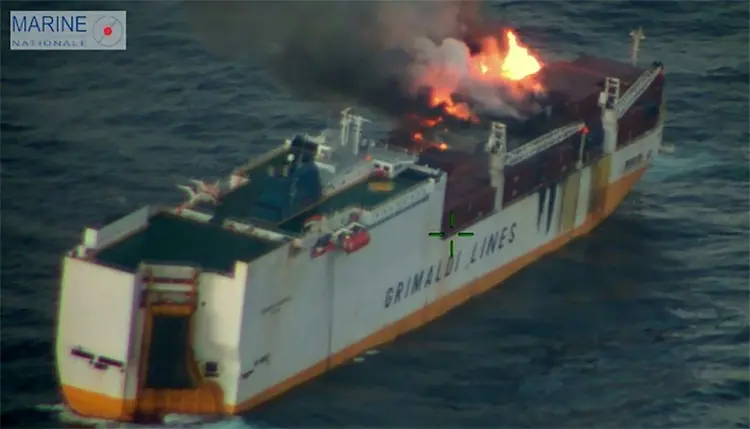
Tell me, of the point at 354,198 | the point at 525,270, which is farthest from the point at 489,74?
the point at 354,198

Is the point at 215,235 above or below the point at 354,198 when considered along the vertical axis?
below

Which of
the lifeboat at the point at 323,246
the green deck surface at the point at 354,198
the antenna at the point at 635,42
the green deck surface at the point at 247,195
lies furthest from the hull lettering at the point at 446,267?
the antenna at the point at 635,42

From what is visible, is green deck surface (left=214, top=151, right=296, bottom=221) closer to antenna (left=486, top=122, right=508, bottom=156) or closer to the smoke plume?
antenna (left=486, top=122, right=508, bottom=156)

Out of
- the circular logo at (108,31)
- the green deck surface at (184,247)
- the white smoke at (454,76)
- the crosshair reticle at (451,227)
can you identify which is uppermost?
the white smoke at (454,76)

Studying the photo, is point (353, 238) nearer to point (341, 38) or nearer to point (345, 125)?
point (345, 125)

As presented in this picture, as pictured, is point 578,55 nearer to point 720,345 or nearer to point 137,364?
point 720,345

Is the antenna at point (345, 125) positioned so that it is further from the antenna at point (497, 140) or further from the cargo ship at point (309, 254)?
the antenna at point (497, 140)

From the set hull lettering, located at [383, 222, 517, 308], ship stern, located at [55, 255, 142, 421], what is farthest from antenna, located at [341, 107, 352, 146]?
ship stern, located at [55, 255, 142, 421]

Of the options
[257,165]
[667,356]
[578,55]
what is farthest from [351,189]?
[578,55]
